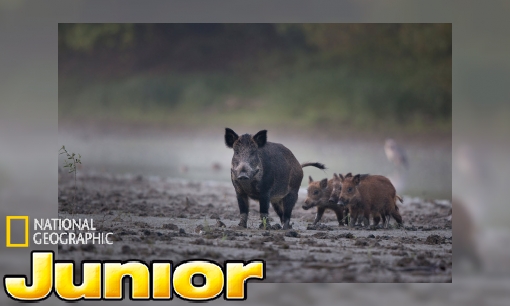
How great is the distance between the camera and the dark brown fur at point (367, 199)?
32.2 feet

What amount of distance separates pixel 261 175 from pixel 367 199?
158 centimetres

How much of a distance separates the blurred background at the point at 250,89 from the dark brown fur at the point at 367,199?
275 inches

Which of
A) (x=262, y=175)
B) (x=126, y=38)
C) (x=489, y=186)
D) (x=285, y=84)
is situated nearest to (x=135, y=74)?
(x=126, y=38)

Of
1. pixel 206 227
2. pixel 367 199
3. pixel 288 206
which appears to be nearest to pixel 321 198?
pixel 367 199

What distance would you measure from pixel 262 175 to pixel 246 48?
10.8m

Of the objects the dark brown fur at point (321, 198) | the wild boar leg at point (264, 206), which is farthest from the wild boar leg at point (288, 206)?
the dark brown fur at point (321, 198)

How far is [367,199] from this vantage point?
983 cm

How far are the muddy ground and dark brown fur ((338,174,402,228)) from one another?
27 centimetres

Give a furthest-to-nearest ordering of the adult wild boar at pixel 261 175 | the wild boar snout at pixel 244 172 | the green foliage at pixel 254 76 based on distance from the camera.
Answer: the green foliage at pixel 254 76 < the adult wild boar at pixel 261 175 < the wild boar snout at pixel 244 172

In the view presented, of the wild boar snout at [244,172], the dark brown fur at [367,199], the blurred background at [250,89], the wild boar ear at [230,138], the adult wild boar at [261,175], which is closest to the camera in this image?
the wild boar snout at [244,172]

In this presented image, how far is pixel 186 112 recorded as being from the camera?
1944cm

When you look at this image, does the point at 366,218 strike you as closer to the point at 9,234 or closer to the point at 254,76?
the point at 9,234

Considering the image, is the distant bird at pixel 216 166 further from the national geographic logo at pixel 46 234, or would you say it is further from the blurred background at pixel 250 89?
the national geographic logo at pixel 46 234

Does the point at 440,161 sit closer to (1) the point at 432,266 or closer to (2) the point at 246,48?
(2) the point at 246,48
